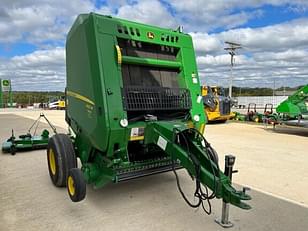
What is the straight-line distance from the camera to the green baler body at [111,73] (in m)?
3.46

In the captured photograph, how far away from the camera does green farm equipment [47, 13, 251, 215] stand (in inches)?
132

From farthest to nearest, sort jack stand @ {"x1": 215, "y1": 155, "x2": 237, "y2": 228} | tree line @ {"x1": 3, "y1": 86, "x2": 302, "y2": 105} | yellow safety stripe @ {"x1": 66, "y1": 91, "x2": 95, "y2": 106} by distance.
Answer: tree line @ {"x1": 3, "y1": 86, "x2": 302, "y2": 105} < yellow safety stripe @ {"x1": 66, "y1": 91, "x2": 95, "y2": 106} < jack stand @ {"x1": 215, "y1": 155, "x2": 237, "y2": 228}

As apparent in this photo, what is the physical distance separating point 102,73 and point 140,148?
1.28 metres

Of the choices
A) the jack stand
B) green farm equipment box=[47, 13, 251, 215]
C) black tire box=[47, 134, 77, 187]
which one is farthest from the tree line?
the jack stand

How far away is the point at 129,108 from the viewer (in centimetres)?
360

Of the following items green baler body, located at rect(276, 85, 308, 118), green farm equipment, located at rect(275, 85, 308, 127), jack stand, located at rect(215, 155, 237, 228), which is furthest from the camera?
green baler body, located at rect(276, 85, 308, 118)

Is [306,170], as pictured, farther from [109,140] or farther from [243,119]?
[243,119]

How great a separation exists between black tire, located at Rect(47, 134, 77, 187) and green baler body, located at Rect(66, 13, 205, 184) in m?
0.20

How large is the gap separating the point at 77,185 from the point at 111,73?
4.59 feet

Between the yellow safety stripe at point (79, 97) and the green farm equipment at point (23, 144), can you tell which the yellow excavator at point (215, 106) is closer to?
the green farm equipment at point (23, 144)

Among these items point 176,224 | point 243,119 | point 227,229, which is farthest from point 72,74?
point 243,119

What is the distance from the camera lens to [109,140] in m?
3.43

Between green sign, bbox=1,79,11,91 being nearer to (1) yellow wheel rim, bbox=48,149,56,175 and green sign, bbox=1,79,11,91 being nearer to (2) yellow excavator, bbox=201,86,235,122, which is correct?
(2) yellow excavator, bbox=201,86,235,122

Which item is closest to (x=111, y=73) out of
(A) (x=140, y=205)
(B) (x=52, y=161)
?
(A) (x=140, y=205)
